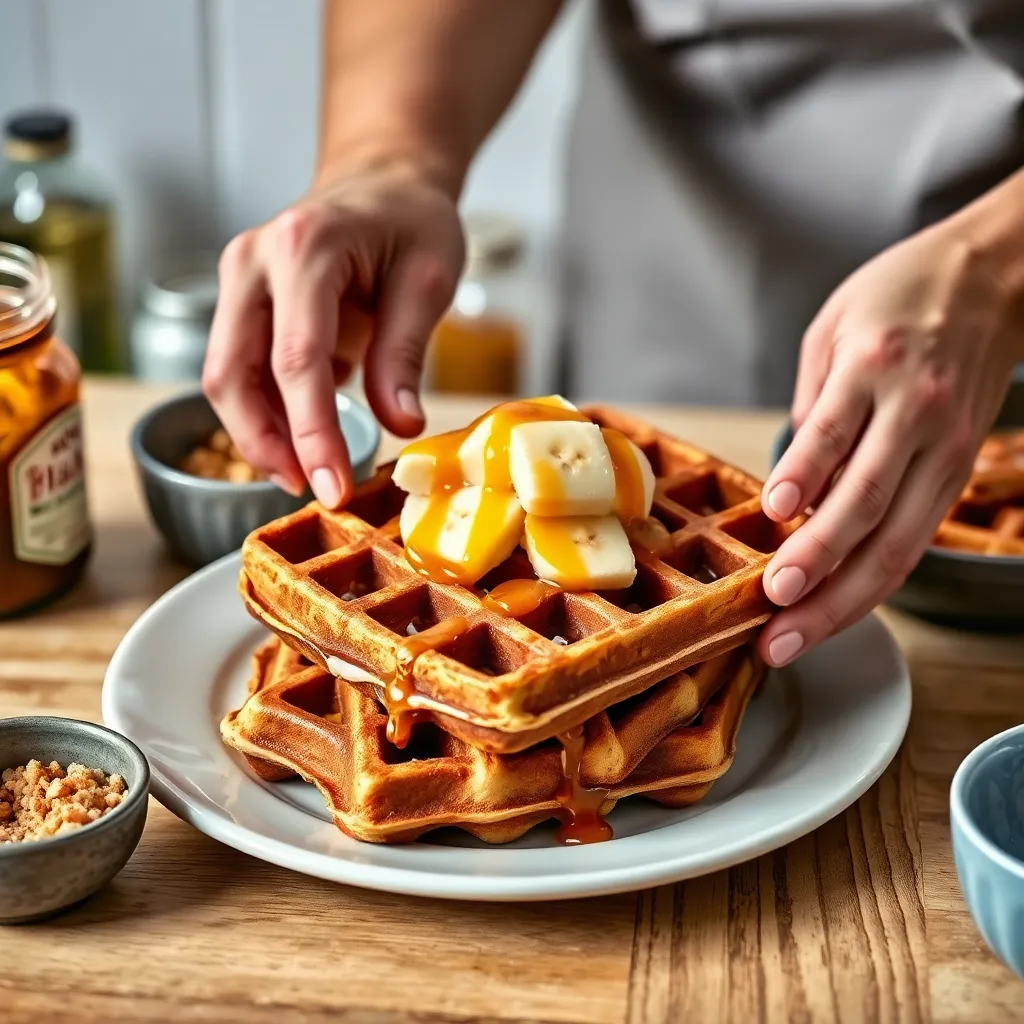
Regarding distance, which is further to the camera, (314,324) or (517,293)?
(517,293)

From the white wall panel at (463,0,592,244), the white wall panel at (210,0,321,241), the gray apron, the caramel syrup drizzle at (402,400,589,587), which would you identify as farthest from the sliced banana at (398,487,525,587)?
the white wall panel at (210,0,321,241)

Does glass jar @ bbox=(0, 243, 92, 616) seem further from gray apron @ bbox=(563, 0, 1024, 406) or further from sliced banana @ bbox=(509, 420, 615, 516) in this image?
gray apron @ bbox=(563, 0, 1024, 406)

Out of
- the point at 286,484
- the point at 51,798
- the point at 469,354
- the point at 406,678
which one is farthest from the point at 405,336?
the point at 469,354

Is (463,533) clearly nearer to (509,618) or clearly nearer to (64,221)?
(509,618)

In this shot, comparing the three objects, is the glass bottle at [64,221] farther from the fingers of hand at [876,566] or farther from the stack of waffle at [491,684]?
the fingers of hand at [876,566]

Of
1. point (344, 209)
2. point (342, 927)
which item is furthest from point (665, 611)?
point (344, 209)

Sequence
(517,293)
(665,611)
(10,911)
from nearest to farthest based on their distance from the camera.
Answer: (10,911) < (665,611) < (517,293)

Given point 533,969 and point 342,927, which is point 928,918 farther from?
point 342,927
